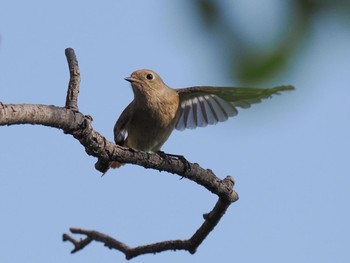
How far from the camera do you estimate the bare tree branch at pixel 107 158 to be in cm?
334

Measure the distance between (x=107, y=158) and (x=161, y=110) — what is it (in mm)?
2917

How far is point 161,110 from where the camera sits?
7.24m

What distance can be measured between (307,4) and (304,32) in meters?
0.04

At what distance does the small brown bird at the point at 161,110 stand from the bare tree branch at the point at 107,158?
58.7 inches

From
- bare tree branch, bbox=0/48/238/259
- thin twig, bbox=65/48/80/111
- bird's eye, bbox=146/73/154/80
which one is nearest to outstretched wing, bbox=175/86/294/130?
bird's eye, bbox=146/73/154/80

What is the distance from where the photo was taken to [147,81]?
7.61m

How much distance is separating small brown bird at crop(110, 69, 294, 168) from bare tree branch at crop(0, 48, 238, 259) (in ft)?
4.89

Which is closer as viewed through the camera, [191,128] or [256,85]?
[256,85]

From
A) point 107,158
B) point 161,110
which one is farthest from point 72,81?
point 161,110

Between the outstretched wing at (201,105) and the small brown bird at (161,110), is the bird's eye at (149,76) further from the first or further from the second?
the outstretched wing at (201,105)

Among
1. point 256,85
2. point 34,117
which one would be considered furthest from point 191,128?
point 256,85

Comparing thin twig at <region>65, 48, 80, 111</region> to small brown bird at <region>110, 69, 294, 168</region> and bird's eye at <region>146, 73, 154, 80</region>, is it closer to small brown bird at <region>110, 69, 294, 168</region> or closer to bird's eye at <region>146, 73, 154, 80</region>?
small brown bird at <region>110, 69, 294, 168</region>

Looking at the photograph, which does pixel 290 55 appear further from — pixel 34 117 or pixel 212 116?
pixel 212 116

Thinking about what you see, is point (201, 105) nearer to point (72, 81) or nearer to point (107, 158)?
point (107, 158)
